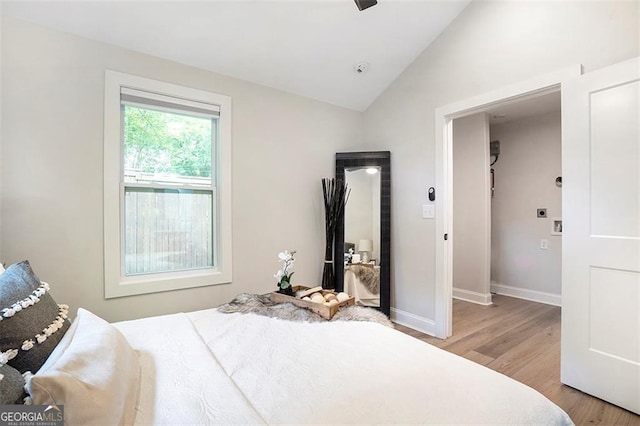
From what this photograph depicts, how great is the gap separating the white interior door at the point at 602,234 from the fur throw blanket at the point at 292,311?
4.44 feet

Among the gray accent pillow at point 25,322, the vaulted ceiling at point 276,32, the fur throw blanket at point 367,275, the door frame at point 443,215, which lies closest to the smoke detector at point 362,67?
the vaulted ceiling at point 276,32

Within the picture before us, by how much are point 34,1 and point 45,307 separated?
78.4 inches

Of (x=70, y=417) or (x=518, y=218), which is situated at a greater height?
(x=518, y=218)

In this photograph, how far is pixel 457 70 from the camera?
2629mm

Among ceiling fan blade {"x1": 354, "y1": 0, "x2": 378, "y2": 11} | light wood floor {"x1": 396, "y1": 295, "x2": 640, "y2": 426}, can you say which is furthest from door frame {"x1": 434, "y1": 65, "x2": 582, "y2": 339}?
ceiling fan blade {"x1": 354, "y1": 0, "x2": 378, "y2": 11}

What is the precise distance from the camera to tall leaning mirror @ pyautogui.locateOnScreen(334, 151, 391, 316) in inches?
125

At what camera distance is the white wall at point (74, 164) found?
1.88 meters

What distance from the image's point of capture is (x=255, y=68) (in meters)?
2.66

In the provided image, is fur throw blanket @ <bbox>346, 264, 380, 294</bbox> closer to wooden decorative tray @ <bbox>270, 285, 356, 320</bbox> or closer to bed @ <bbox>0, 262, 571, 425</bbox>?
wooden decorative tray @ <bbox>270, 285, 356, 320</bbox>

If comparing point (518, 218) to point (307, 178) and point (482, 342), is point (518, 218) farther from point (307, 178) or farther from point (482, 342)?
point (307, 178)

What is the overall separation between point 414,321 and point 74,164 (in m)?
3.11

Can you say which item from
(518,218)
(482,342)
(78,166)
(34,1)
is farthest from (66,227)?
(518,218)

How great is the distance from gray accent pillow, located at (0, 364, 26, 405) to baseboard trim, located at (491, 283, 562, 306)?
470cm

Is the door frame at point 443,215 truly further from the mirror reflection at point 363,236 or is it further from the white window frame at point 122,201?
the white window frame at point 122,201
